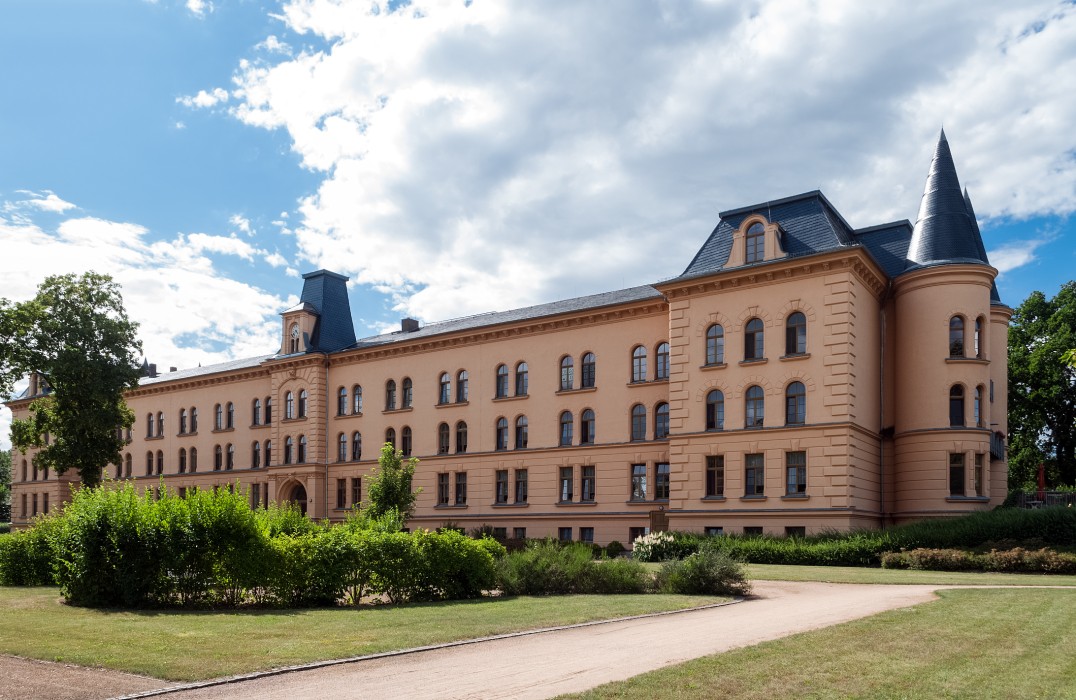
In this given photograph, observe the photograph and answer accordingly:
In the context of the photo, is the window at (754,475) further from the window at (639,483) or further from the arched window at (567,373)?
the arched window at (567,373)

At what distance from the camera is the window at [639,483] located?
139 ft

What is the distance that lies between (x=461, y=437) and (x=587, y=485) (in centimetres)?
910

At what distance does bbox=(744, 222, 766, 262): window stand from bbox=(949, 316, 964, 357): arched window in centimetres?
822

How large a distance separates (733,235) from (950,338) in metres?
9.90

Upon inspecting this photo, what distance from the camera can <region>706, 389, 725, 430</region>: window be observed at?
127ft

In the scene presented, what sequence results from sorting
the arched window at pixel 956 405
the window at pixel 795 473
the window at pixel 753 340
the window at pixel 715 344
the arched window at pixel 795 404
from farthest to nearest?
1. the window at pixel 715 344
2. the window at pixel 753 340
3. the arched window at pixel 956 405
4. the arched window at pixel 795 404
5. the window at pixel 795 473

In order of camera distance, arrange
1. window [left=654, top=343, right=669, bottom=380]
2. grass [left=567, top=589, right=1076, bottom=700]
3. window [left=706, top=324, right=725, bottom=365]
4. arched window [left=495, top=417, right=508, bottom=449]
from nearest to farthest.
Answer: grass [left=567, top=589, right=1076, bottom=700]
window [left=706, top=324, right=725, bottom=365]
window [left=654, top=343, right=669, bottom=380]
arched window [left=495, top=417, right=508, bottom=449]

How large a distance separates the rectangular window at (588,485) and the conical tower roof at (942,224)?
17451 mm

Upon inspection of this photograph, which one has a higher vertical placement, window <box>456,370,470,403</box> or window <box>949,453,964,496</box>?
window <box>456,370,470,403</box>

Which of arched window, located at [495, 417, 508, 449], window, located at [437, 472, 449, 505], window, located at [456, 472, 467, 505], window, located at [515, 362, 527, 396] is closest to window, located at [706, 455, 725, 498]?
window, located at [515, 362, 527, 396]

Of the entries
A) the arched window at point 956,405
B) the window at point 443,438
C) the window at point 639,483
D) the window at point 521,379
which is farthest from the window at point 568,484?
the arched window at point 956,405

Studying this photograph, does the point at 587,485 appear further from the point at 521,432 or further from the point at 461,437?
the point at 461,437

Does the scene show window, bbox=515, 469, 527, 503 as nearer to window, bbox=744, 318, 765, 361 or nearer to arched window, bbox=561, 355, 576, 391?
arched window, bbox=561, 355, 576, 391

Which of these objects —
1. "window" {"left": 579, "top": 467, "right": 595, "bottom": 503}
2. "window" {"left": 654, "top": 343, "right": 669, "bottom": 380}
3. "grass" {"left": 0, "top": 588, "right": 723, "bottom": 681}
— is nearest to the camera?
"grass" {"left": 0, "top": 588, "right": 723, "bottom": 681}
